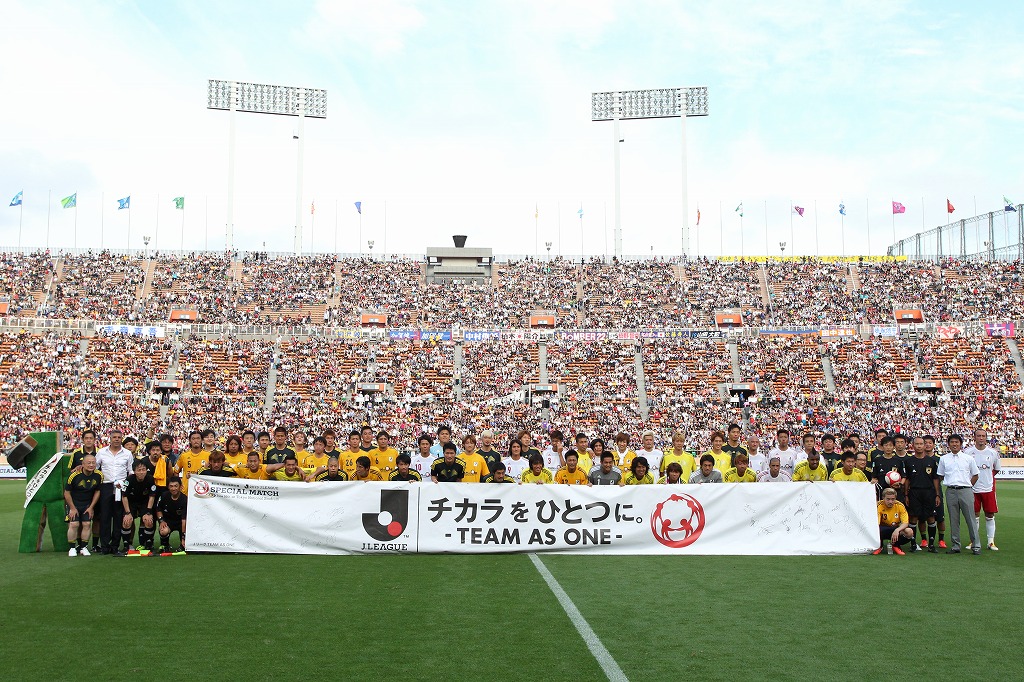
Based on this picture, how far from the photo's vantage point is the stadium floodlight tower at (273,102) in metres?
57.8

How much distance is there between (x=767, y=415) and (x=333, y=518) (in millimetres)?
30847

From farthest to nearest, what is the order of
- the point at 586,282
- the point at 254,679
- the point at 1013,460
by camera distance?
the point at 586,282 < the point at 1013,460 < the point at 254,679

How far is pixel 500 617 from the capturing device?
753cm

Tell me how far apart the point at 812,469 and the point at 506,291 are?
41.2 metres

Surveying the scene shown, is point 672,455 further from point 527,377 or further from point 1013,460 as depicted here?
point 527,377

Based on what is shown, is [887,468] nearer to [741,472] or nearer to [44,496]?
[741,472]

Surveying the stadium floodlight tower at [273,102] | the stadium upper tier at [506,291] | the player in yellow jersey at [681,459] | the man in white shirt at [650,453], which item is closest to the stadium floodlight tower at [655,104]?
the stadium upper tier at [506,291]

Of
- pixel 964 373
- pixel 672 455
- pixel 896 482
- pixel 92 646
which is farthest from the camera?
pixel 964 373

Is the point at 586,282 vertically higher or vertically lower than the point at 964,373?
higher

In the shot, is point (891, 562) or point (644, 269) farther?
point (644, 269)

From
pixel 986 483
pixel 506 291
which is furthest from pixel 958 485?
pixel 506 291

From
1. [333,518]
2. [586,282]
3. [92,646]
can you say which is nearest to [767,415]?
[586,282]

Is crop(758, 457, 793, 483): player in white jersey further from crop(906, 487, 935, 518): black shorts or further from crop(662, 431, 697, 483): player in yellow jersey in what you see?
crop(906, 487, 935, 518): black shorts

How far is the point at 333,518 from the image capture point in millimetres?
11453
